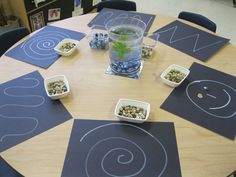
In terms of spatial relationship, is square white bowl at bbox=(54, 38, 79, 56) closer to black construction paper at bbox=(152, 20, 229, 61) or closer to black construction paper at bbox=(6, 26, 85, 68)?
black construction paper at bbox=(6, 26, 85, 68)

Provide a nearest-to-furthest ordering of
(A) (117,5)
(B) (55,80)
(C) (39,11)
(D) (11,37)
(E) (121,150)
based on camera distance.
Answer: (E) (121,150) → (B) (55,80) → (D) (11,37) → (A) (117,5) → (C) (39,11)

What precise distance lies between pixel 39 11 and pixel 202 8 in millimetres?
2313

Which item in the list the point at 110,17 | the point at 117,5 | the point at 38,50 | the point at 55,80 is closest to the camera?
the point at 55,80

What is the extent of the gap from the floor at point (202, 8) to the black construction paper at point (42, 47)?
2257 millimetres

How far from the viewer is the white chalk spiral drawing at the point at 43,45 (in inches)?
58.7

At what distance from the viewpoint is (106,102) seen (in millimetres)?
1212

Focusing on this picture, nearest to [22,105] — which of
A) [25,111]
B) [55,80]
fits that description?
[25,111]

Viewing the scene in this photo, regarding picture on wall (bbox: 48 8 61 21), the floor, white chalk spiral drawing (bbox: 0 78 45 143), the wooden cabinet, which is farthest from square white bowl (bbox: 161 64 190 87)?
the floor

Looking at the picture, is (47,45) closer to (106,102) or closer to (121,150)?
(106,102)

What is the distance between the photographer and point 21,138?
3.47 feet

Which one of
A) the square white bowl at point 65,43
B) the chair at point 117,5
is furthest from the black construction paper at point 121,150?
the chair at point 117,5

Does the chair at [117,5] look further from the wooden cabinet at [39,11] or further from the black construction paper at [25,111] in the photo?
the black construction paper at [25,111]

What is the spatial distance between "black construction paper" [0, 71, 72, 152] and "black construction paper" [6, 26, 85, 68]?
0.17 m

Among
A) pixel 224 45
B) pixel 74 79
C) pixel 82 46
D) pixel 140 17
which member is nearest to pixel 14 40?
pixel 82 46
